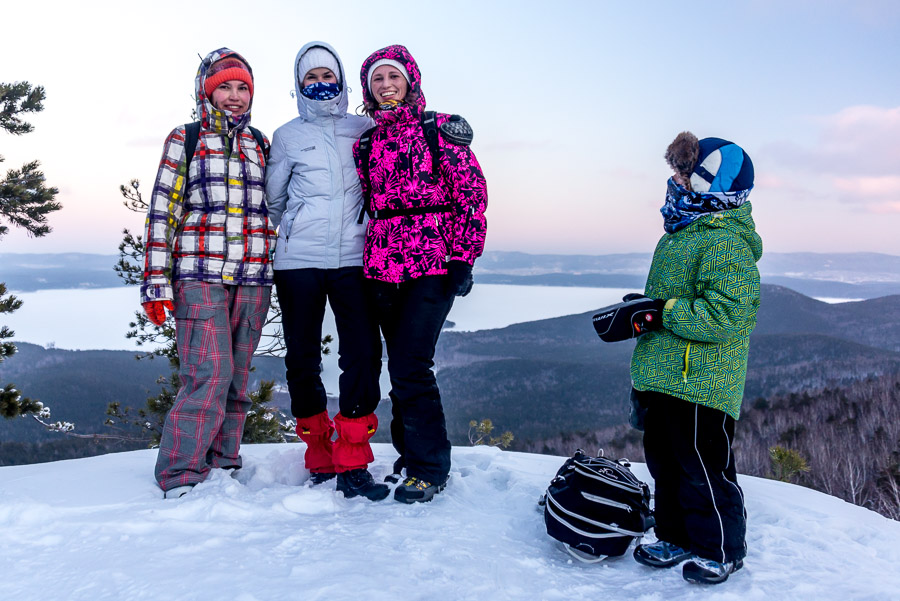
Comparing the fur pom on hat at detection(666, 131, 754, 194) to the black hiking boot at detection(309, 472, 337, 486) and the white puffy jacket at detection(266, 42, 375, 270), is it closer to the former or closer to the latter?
the white puffy jacket at detection(266, 42, 375, 270)

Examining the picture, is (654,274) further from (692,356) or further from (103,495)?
(103,495)

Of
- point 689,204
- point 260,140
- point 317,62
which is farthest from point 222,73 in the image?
point 689,204

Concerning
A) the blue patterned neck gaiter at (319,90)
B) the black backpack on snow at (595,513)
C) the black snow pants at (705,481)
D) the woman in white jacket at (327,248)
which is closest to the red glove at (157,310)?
the woman in white jacket at (327,248)

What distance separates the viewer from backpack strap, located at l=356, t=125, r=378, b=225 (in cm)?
314

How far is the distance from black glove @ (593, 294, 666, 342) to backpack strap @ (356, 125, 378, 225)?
1540 mm

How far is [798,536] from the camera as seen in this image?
107 inches

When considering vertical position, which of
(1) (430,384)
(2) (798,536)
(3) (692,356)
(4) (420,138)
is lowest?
(2) (798,536)

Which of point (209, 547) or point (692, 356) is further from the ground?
point (692, 356)

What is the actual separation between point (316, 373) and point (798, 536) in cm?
285

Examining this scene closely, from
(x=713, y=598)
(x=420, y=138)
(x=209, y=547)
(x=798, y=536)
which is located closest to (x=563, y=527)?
(x=713, y=598)

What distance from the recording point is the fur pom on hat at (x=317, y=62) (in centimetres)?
315

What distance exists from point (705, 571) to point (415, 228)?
7.12 feet

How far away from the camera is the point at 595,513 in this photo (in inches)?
97.7

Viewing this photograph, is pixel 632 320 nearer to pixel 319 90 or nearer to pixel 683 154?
pixel 683 154
